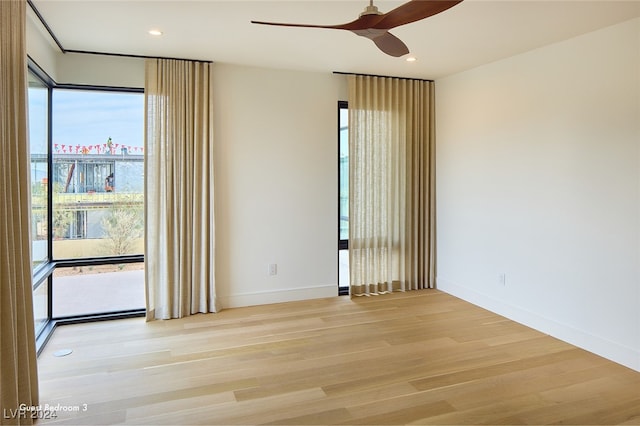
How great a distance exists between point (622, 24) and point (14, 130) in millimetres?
4283

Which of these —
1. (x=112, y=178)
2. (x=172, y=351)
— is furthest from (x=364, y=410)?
(x=112, y=178)

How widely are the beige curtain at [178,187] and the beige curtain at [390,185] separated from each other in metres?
1.71

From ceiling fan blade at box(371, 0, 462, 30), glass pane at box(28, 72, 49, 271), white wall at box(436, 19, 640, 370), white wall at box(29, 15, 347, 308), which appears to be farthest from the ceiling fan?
glass pane at box(28, 72, 49, 271)

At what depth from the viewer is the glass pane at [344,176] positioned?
5.22 metres

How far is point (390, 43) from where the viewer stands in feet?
8.61

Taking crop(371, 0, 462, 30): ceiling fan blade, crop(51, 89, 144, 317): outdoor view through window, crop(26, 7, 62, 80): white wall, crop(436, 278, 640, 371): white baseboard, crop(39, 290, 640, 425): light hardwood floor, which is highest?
crop(26, 7, 62, 80): white wall

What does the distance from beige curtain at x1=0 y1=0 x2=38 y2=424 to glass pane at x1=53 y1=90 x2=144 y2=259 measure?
1899 mm

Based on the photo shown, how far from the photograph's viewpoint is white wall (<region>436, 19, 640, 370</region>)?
3307 mm

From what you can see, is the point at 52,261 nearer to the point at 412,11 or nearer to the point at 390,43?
the point at 390,43

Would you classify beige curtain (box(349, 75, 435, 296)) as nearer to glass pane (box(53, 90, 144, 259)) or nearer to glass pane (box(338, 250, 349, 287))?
glass pane (box(338, 250, 349, 287))

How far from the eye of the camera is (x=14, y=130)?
2.30 m

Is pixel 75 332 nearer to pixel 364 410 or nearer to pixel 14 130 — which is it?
pixel 14 130

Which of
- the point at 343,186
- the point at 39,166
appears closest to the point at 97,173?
the point at 39,166

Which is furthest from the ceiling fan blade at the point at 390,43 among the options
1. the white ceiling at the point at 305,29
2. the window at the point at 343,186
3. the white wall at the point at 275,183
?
the window at the point at 343,186
